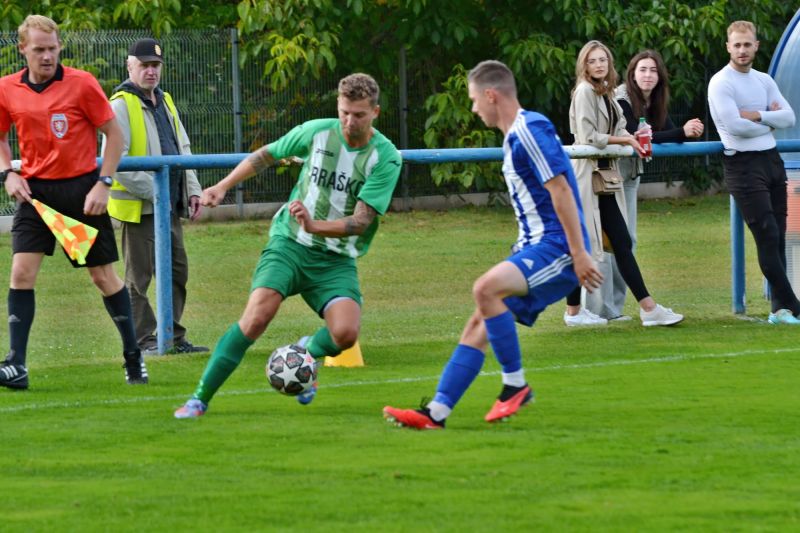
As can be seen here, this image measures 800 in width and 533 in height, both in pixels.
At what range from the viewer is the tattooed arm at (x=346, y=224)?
25.6ft

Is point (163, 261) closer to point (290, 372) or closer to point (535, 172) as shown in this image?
point (290, 372)

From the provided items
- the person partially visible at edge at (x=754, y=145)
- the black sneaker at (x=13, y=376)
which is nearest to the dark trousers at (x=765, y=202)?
the person partially visible at edge at (x=754, y=145)

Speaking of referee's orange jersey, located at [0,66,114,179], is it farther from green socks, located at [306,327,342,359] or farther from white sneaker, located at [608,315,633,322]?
white sneaker, located at [608,315,633,322]

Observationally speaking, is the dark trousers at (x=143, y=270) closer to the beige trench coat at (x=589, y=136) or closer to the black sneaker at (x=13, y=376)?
the black sneaker at (x=13, y=376)

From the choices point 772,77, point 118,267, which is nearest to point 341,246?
point 772,77

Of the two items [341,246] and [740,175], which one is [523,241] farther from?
[740,175]

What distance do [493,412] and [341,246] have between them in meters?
1.22

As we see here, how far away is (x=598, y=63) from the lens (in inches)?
448

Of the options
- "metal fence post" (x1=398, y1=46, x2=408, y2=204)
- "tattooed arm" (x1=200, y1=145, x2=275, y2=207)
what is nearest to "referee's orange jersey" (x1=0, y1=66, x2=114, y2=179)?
"tattooed arm" (x1=200, y1=145, x2=275, y2=207)

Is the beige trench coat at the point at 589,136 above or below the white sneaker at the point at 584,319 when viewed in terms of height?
above

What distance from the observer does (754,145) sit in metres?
11.4

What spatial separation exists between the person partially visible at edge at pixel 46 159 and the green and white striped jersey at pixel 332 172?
4.13 ft

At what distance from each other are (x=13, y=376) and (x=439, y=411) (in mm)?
2723

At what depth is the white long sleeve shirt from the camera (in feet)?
37.3
